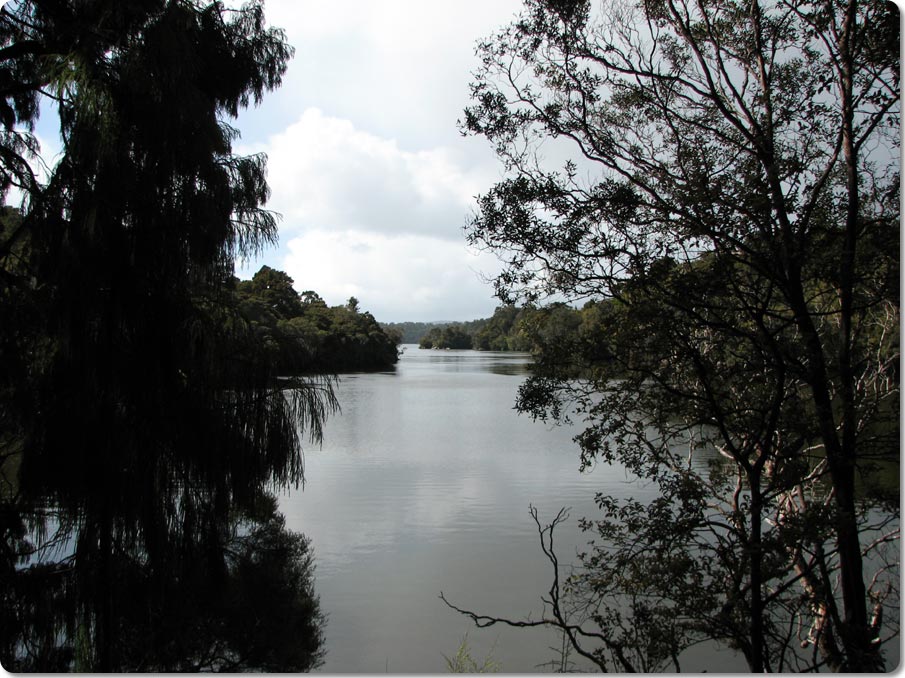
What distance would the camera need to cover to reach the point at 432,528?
6242 millimetres

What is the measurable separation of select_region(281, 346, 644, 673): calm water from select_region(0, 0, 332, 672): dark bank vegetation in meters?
0.83

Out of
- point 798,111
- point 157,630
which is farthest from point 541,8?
point 157,630

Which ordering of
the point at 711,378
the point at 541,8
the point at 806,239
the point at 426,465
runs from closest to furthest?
the point at 806,239, the point at 711,378, the point at 541,8, the point at 426,465

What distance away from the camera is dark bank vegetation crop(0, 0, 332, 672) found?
2953 millimetres

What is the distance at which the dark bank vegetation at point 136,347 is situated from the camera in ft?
9.69

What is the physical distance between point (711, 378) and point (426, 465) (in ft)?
20.8

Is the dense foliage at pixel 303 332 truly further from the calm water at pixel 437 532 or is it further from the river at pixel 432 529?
the calm water at pixel 437 532

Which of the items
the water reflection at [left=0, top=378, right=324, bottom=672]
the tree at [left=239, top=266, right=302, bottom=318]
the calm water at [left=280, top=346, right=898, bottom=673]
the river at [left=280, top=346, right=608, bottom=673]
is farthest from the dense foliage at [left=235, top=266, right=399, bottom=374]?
the calm water at [left=280, top=346, right=898, bottom=673]

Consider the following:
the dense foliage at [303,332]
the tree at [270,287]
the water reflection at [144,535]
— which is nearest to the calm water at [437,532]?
the water reflection at [144,535]

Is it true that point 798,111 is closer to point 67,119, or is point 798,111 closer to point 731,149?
point 731,149

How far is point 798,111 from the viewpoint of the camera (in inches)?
112

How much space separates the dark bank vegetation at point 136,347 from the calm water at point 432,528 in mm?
830

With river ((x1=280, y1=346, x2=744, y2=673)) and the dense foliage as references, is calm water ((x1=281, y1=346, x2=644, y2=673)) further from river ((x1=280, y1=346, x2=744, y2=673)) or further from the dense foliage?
the dense foliage

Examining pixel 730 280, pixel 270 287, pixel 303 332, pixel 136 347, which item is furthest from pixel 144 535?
pixel 270 287
